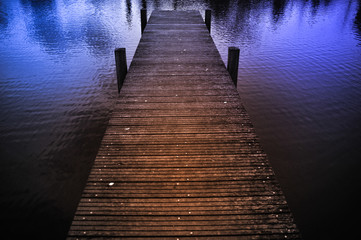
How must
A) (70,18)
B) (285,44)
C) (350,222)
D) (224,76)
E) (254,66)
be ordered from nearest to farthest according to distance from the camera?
(350,222) < (224,76) < (254,66) < (285,44) < (70,18)

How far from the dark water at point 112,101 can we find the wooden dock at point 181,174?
2.49 meters

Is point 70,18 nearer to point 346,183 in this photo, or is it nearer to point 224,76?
point 224,76

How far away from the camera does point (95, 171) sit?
3.71 m

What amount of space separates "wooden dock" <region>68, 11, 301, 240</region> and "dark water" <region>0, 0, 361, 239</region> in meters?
2.49

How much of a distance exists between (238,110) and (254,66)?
331 inches

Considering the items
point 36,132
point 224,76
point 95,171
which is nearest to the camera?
point 95,171

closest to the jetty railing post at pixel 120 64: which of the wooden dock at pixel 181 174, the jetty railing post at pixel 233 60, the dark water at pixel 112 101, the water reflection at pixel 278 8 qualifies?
the wooden dock at pixel 181 174

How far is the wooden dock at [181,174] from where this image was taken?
116 inches

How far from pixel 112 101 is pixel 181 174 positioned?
269 inches

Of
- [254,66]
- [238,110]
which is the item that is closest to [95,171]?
[238,110]

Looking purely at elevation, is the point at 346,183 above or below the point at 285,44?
below

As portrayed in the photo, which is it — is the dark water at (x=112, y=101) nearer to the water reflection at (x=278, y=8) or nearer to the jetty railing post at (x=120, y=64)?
the jetty railing post at (x=120, y=64)

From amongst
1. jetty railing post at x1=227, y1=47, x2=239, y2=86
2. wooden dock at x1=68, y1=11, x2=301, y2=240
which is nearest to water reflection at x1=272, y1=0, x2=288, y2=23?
jetty railing post at x1=227, y1=47, x2=239, y2=86

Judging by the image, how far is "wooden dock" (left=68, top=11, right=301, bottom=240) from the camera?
2.94 meters
